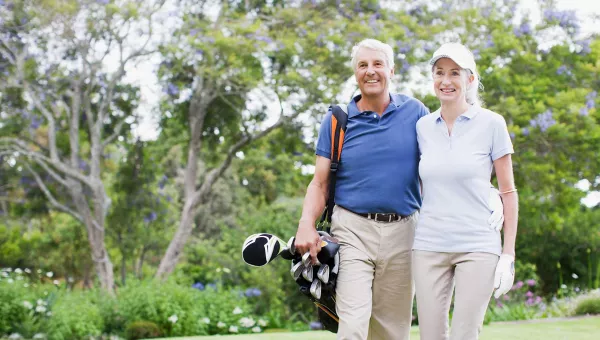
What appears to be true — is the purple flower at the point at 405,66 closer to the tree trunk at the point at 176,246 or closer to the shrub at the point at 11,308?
the tree trunk at the point at 176,246

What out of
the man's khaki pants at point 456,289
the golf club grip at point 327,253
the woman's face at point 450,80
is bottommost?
the man's khaki pants at point 456,289

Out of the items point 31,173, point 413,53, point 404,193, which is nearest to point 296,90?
point 413,53

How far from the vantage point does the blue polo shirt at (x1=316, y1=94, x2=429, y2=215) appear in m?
3.43

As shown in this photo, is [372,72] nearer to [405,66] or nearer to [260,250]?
[260,250]

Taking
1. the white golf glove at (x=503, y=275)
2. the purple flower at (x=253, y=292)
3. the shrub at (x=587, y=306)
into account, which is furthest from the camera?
the purple flower at (x=253, y=292)

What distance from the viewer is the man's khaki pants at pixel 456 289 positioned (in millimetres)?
3004

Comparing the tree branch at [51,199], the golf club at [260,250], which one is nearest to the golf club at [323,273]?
the golf club at [260,250]

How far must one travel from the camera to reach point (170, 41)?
13.2m

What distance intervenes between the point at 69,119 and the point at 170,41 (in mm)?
2405

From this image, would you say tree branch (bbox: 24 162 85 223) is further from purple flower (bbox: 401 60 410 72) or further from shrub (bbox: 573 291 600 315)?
shrub (bbox: 573 291 600 315)

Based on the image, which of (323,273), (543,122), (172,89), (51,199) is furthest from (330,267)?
(51,199)

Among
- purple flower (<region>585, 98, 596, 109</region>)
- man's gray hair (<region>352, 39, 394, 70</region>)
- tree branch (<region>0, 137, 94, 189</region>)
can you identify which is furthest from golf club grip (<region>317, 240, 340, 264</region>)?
tree branch (<region>0, 137, 94, 189</region>)

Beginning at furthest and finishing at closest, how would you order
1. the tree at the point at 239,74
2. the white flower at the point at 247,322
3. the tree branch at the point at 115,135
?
the tree branch at the point at 115,135
the tree at the point at 239,74
the white flower at the point at 247,322

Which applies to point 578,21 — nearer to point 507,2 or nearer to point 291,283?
point 507,2
